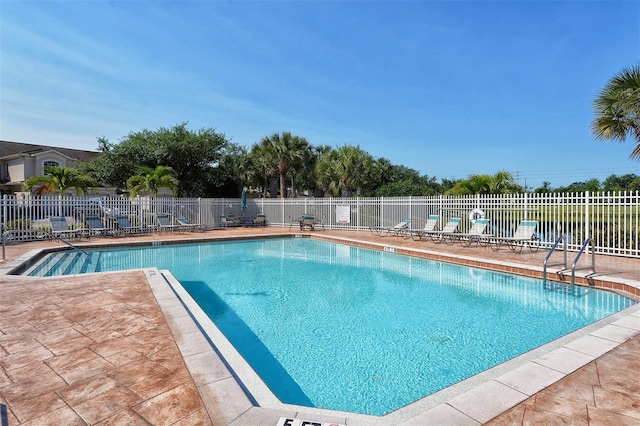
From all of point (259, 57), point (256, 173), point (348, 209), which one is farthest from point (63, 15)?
point (256, 173)

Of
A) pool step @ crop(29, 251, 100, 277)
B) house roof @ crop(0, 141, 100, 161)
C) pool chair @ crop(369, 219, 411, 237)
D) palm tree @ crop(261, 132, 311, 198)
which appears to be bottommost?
pool step @ crop(29, 251, 100, 277)

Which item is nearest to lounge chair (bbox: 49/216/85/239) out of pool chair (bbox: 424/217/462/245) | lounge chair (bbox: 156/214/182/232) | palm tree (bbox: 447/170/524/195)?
lounge chair (bbox: 156/214/182/232)

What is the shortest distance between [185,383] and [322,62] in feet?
51.0

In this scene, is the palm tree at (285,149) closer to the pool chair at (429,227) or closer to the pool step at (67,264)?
the pool chair at (429,227)

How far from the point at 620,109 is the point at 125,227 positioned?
17741 mm

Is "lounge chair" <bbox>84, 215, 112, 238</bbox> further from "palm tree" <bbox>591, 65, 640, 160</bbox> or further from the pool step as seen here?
"palm tree" <bbox>591, 65, 640, 160</bbox>

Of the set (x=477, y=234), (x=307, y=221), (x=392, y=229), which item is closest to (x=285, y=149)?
(x=307, y=221)

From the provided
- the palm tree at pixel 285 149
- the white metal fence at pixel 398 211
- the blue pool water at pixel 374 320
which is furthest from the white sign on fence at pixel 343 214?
the blue pool water at pixel 374 320

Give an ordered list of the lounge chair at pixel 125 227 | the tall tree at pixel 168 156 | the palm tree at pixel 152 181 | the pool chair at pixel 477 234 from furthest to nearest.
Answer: the tall tree at pixel 168 156
the palm tree at pixel 152 181
the lounge chair at pixel 125 227
the pool chair at pixel 477 234

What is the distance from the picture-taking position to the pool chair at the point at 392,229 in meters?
14.4

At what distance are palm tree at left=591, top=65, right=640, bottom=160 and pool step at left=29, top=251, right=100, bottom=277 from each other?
47.3ft

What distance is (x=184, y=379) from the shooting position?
8.89 feet

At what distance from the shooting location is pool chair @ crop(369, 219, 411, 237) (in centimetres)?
1438

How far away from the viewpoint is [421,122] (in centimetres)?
2450
